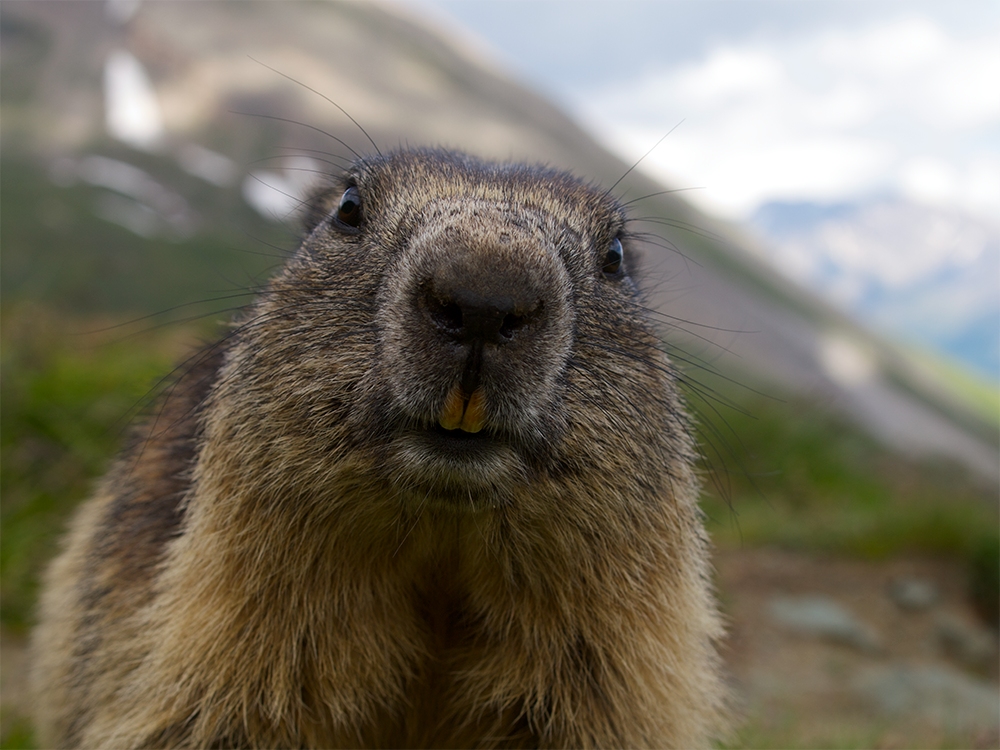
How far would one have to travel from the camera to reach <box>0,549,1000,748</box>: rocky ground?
5848mm

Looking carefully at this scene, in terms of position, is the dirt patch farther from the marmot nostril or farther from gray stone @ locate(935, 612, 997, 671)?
the marmot nostril

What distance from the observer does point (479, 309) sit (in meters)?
2.27

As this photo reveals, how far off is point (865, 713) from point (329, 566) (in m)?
6.17

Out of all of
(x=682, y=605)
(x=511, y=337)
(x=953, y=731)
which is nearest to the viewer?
(x=511, y=337)

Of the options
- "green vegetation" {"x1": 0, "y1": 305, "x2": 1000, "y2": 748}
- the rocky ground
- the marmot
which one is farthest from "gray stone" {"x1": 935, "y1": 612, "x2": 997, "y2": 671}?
the marmot

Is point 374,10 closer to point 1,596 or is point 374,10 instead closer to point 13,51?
point 13,51

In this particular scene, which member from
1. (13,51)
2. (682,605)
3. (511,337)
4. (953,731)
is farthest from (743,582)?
(13,51)

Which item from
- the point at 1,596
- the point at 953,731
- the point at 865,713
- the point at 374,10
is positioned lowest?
the point at 1,596

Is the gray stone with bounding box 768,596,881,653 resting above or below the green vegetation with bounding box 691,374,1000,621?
below

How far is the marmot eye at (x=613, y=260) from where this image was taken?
351 cm

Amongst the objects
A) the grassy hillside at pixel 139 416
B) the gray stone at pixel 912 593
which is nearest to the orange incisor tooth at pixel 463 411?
the grassy hillside at pixel 139 416

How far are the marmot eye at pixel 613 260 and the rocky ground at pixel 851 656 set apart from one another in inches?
102

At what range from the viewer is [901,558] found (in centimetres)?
1089

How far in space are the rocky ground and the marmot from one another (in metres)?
1.62
